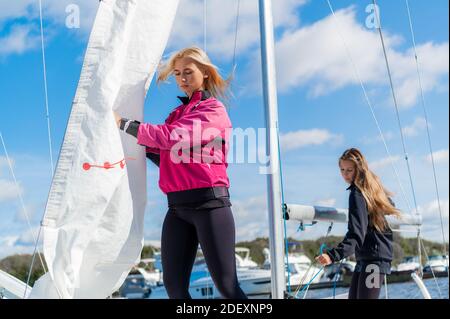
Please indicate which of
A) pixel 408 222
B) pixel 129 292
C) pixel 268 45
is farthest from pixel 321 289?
pixel 268 45

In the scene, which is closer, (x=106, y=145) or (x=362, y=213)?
(x=106, y=145)

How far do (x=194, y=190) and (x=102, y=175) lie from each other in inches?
13.9

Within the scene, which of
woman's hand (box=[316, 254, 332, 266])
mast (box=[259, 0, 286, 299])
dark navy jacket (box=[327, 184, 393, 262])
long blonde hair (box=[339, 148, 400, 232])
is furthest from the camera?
long blonde hair (box=[339, 148, 400, 232])

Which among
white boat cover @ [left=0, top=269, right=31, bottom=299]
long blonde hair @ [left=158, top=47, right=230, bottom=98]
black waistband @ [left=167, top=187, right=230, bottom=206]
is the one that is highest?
long blonde hair @ [left=158, top=47, right=230, bottom=98]

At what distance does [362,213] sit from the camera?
9.48 feet

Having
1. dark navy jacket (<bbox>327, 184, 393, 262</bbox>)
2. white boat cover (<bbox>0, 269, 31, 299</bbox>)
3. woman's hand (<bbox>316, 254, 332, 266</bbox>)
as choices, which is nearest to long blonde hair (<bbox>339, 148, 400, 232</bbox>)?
dark navy jacket (<bbox>327, 184, 393, 262</bbox>)

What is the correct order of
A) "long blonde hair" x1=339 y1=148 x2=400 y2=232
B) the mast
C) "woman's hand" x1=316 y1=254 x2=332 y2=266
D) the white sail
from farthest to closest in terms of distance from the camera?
"long blonde hair" x1=339 y1=148 x2=400 y2=232 < "woman's hand" x1=316 y1=254 x2=332 y2=266 < the mast < the white sail

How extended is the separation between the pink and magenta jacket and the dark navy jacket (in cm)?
80

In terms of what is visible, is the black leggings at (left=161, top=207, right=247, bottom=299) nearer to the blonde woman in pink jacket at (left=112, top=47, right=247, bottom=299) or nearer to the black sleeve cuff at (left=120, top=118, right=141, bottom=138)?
the blonde woman in pink jacket at (left=112, top=47, right=247, bottom=299)

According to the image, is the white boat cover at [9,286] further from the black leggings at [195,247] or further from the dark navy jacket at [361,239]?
the dark navy jacket at [361,239]

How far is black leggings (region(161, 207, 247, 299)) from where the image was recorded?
219 cm

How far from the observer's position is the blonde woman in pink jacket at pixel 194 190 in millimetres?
2193
